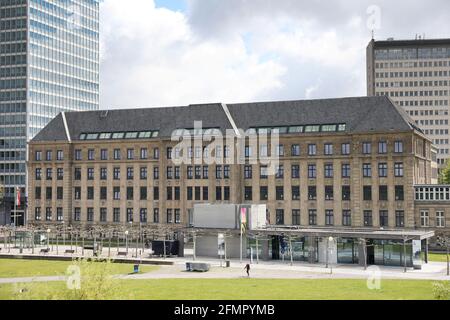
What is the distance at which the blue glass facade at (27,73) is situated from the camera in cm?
14275

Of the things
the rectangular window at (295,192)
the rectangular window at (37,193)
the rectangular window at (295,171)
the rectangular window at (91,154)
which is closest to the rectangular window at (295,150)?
the rectangular window at (295,171)

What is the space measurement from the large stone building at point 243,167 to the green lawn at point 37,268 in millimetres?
24838

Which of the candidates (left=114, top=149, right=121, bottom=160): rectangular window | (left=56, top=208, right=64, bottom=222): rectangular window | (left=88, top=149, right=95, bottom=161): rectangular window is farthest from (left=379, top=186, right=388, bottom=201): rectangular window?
(left=56, top=208, right=64, bottom=222): rectangular window

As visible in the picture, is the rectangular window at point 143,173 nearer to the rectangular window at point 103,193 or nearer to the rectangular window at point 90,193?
the rectangular window at point 103,193

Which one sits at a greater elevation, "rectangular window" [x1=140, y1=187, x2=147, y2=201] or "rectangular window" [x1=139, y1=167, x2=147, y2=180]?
"rectangular window" [x1=139, y1=167, x2=147, y2=180]

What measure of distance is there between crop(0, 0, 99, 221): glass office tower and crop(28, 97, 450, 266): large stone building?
4208 cm

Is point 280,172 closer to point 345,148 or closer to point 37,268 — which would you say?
point 345,148

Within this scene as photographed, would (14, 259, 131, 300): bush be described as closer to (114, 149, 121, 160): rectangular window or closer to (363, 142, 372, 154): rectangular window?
(363, 142, 372, 154): rectangular window

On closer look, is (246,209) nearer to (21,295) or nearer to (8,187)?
(21,295)

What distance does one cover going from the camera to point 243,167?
90.9 metres

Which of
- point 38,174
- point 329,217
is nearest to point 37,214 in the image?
point 38,174

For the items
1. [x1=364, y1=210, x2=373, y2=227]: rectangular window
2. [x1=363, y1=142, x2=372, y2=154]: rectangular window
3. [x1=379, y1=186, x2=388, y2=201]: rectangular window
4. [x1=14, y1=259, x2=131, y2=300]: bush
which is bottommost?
[x1=14, y1=259, x2=131, y2=300]: bush

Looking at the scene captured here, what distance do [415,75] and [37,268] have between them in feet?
469

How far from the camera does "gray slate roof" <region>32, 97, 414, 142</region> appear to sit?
8544 cm
